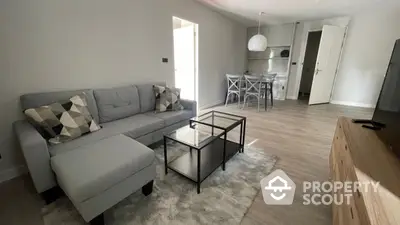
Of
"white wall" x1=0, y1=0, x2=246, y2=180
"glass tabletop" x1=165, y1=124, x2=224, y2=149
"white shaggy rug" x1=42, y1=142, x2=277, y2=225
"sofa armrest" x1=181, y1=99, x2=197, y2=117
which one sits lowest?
"white shaggy rug" x1=42, y1=142, x2=277, y2=225

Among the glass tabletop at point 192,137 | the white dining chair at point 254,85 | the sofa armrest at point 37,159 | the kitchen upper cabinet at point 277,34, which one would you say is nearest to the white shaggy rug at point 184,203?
the sofa armrest at point 37,159

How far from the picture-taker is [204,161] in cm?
190

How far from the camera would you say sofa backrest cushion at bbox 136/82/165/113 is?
2.65m

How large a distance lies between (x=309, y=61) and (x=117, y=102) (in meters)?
6.17

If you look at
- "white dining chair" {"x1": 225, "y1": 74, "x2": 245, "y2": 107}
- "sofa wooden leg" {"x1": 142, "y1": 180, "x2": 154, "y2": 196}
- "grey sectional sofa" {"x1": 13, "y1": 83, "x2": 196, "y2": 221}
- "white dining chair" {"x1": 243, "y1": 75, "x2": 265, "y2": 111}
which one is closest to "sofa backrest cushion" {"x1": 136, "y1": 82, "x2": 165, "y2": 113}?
"grey sectional sofa" {"x1": 13, "y1": 83, "x2": 196, "y2": 221}

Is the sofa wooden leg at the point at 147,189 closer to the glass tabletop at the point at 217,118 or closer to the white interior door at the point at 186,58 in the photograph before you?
the glass tabletop at the point at 217,118

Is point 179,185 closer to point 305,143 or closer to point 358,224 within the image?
point 358,224

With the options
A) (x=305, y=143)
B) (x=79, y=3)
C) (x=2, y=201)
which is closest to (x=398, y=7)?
(x=305, y=143)

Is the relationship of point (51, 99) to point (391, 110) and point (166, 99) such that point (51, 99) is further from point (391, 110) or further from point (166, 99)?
point (391, 110)

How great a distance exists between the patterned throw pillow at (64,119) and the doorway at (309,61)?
5.81 m

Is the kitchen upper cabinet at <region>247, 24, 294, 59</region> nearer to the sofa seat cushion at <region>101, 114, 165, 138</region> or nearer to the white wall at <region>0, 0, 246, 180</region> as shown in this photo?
the white wall at <region>0, 0, 246, 180</region>

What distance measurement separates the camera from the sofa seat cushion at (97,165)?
1.13 metres

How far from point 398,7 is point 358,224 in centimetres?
547

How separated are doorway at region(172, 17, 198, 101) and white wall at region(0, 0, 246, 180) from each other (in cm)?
38
